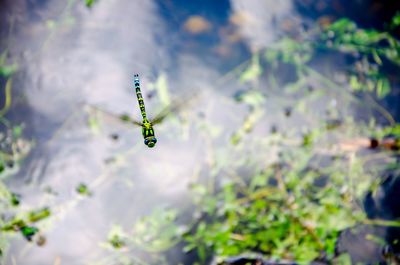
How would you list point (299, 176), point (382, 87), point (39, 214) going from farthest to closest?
point (382, 87) → point (299, 176) → point (39, 214)

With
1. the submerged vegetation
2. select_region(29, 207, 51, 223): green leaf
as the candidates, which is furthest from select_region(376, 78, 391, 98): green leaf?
select_region(29, 207, 51, 223): green leaf

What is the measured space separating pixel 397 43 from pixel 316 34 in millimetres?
576

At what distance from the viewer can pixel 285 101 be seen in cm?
225

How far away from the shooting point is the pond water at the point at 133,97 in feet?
6.41

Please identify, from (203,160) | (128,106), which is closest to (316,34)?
(203,160)

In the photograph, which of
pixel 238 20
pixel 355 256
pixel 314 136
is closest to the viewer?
pixel 355 256

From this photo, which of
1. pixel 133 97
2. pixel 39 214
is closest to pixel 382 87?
pixel 133 97

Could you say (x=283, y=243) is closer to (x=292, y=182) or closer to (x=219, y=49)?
(x=292, y=182)

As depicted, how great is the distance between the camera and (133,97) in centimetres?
212

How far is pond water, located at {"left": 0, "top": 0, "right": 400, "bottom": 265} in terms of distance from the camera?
195 cm

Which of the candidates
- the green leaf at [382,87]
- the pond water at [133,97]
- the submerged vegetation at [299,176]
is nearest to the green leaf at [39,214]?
the pond water at [133,97]

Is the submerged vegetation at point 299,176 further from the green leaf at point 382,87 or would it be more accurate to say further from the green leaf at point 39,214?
the green leaf at point 39,214

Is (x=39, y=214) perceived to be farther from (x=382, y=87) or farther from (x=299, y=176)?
(x=382, y=87)

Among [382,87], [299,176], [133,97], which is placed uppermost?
[133,97]
